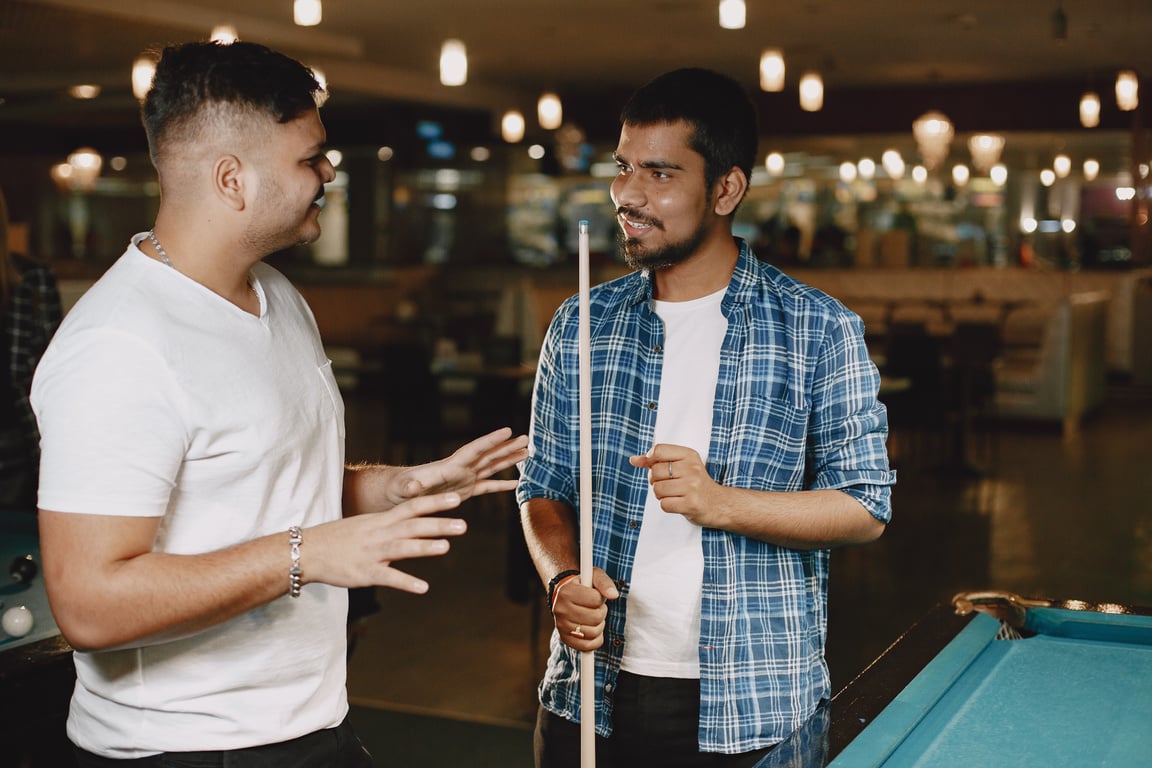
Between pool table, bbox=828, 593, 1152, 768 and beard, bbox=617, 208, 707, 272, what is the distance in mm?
709

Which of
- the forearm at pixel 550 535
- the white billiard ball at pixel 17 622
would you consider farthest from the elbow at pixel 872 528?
the white billiard ball at pixel 17 622

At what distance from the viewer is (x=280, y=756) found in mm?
1476

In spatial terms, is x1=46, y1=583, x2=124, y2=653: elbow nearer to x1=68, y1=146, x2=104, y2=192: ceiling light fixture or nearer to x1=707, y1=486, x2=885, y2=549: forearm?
x1=707, y1=486, x2=885, y2=549: forearm

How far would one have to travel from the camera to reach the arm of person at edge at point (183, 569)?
1.26 metres

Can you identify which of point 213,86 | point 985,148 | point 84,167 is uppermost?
point 84,167

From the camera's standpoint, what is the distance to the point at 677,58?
36.0 ft

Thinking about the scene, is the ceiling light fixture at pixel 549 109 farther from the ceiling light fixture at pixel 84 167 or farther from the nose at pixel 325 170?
the nose at pixel 325 170

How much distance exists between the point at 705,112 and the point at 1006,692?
1.02 meters

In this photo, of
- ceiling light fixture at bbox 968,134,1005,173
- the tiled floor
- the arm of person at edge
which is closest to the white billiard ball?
the arm of person at edge

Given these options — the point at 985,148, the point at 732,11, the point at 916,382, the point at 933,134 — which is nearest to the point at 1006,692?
the point at 732,11

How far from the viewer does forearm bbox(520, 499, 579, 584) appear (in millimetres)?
1816

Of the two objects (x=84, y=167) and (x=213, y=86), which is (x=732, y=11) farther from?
(x=84, y=167)

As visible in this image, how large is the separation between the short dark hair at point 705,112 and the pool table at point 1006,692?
33.1 inches

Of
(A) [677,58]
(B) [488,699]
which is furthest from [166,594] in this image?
(A) [677,58]
